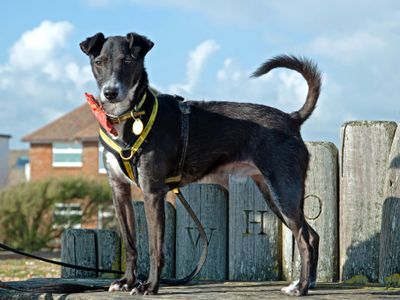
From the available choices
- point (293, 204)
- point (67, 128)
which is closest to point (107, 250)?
point (293, 204)

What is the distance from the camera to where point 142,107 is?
6.84 meters

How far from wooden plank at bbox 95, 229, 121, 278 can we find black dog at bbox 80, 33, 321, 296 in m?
1.27

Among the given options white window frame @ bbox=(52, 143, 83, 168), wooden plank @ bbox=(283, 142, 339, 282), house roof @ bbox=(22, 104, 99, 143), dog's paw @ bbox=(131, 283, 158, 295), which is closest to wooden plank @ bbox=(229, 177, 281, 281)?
wooden plank @ bbox=(283, 142, 339, 282)

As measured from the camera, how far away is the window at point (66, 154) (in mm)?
57438

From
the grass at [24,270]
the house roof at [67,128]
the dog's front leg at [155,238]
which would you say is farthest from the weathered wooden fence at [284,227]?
the house roof at [67,128]

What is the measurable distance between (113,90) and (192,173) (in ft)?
3.90

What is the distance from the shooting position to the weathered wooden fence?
823cm

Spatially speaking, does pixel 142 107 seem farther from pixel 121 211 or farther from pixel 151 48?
pixel 121 211

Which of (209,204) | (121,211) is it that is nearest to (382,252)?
(209,204)

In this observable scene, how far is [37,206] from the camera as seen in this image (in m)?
27.6

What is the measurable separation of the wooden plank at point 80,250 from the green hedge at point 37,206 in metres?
18.4

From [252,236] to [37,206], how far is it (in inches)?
790

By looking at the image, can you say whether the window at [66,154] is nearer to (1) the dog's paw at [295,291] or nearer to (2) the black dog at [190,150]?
(2) the black dog at [190,150]

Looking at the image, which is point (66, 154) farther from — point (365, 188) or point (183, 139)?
point (183, 139)
